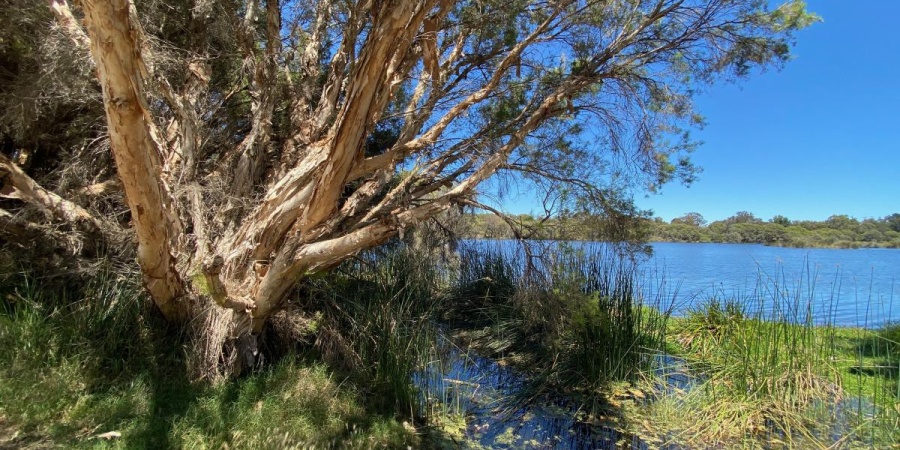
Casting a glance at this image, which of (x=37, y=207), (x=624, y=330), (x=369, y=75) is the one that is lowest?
(x=624, y=330)

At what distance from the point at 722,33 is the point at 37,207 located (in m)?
7.22

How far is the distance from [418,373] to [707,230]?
1699cm

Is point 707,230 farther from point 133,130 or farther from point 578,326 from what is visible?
→ point 133,130

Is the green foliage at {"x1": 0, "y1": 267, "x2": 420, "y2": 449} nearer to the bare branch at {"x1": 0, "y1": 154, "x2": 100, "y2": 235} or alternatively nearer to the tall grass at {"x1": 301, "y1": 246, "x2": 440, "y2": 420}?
the tall grass at {"x1": 301, "y1": 246, "x2": 440, "y2": 420}

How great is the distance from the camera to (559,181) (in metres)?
6.06

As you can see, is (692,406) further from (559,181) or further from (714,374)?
(559,181)

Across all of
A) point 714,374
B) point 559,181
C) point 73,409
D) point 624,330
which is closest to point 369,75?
point 73,409

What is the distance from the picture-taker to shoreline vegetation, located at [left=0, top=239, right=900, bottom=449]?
325 cm

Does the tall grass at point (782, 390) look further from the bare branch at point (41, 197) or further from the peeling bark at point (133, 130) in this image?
the bare branch at point (41, 197)

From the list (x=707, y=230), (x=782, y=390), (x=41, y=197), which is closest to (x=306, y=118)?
(x=41, y=197)

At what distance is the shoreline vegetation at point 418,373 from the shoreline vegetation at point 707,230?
1.33ft

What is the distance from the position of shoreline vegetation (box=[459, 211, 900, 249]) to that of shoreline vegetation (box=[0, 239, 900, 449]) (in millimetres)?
406

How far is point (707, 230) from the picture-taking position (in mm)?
17922

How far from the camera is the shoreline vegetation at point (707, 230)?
6.12m
